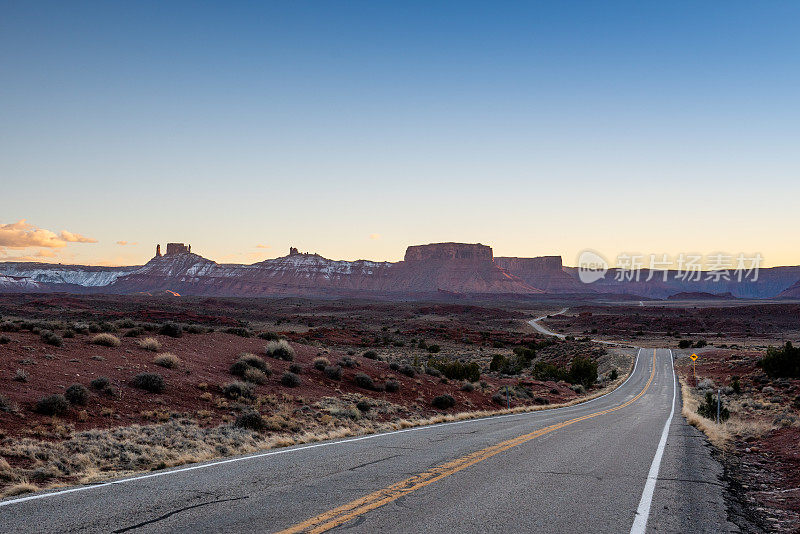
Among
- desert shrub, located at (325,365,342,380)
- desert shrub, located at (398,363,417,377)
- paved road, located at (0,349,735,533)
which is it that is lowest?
desert shrub, located at (398,363,417,377)

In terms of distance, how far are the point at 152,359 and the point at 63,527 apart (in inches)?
573

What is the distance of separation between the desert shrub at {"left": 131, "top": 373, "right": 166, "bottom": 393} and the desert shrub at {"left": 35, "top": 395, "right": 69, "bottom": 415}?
3019 millimetres

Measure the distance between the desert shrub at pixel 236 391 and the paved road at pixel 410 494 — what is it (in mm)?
7683

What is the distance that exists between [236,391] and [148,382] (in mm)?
2722

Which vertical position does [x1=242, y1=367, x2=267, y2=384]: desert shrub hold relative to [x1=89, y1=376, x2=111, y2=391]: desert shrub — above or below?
below

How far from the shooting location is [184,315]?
2982 inches

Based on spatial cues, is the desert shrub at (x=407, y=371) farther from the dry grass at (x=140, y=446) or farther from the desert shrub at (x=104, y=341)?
the desert shrub at (x=104, y=341)

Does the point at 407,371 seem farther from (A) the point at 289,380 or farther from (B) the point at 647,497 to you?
(B) the point at 647,497

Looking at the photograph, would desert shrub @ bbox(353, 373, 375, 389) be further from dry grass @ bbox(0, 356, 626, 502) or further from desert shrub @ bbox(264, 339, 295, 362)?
dry grass @ bbox(0, 356, 626, 502)

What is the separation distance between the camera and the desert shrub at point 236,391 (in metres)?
17.0

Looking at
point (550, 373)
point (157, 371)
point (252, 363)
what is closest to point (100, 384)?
point (157, 371)

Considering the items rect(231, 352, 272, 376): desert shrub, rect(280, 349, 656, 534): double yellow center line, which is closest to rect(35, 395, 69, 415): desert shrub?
rect(231, 352, 272, 376): desert shrub

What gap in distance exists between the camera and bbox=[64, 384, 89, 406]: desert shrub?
517 inches

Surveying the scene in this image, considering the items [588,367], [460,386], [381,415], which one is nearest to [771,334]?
[588,367]
